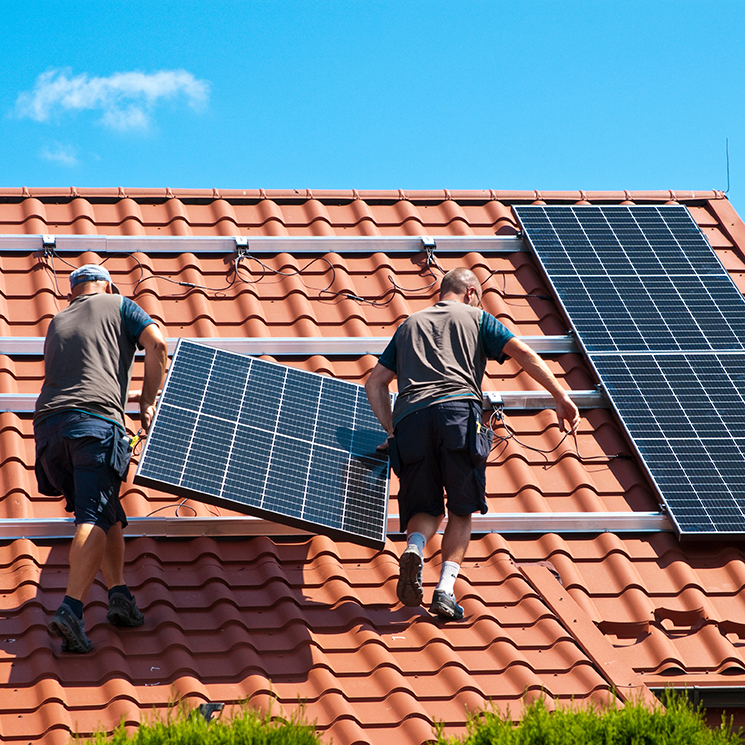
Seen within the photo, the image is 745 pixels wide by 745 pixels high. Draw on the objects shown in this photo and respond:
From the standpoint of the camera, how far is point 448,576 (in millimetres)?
5668

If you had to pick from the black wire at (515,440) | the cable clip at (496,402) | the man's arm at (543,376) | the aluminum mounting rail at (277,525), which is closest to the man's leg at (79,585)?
the aluminum mounting rail at (277,525)

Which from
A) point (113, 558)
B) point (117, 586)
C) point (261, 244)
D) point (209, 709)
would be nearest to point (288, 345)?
point (261, 244)

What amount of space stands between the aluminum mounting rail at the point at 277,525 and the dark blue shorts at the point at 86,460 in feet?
1.83

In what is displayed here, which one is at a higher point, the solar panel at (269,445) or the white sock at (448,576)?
the solar panel at (269,445)

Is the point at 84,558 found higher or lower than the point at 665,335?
lower

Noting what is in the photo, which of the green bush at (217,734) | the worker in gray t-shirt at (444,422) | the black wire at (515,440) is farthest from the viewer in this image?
the black wire at (515,440)

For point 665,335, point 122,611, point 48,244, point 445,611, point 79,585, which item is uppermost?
point 48,244

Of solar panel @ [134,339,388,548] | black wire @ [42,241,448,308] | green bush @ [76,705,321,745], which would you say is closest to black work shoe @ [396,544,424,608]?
solar panel @ [134,339,388,548]

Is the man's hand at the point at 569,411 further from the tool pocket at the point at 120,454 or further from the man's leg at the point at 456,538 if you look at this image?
the tool pocket at the point at 120,454

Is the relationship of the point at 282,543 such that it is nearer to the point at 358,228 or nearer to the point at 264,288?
the point at 264,288

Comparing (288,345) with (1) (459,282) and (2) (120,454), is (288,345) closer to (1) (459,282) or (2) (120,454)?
(1) (459,282)

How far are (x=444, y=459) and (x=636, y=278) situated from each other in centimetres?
359

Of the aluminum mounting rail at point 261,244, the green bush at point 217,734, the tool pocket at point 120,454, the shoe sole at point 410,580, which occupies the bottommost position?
the green bush at point 217,734

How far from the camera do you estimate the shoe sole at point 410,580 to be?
542cm
